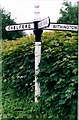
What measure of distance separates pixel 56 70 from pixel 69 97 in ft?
0.76

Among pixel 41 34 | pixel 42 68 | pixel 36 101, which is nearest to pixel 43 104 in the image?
pixel 36 101

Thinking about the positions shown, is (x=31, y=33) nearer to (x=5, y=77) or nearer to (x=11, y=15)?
(x=11, y=15)

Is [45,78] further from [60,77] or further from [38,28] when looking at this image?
[38,28]

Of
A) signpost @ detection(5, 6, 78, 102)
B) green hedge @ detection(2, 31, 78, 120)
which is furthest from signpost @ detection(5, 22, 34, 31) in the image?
green hedge @ detection(2, 31, 78, 120)

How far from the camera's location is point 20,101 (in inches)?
97.3

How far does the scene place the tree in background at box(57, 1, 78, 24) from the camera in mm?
2224

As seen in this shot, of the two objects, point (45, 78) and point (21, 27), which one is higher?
point (21, 27)

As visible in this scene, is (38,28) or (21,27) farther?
(38,28)

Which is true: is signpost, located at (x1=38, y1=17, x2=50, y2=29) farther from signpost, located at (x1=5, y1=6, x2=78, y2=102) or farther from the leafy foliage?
the leafy foliage

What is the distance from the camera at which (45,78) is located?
7.27 feet

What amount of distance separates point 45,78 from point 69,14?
0.51m

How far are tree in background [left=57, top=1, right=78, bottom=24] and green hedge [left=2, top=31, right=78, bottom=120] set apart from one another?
0.29ft

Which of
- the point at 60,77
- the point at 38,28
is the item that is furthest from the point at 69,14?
the point at 60,77

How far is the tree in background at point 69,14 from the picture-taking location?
87.6 inches
